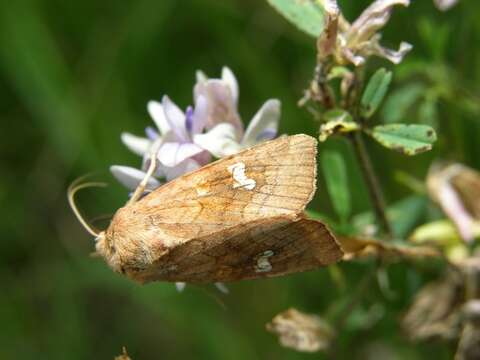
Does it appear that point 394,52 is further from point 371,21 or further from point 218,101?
point 218,101

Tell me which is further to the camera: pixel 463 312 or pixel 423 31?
pixel 423 31

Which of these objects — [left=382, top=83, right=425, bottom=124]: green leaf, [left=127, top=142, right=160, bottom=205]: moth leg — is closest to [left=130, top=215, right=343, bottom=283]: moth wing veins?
[left=127, top=142, right=160, bottom=205]: moth leg

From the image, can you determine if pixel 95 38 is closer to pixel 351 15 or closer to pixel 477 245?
pixel 351 15

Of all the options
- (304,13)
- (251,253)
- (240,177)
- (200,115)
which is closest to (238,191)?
(240,177)

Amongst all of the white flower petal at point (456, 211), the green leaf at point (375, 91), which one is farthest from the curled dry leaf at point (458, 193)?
the green leaf at point (375, 91)

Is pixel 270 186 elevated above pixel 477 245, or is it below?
above

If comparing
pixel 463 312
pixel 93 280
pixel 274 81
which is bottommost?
pixel 93 280

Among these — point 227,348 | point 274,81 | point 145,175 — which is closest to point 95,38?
point 274,81

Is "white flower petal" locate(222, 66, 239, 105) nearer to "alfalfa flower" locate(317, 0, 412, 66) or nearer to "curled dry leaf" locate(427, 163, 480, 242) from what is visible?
"alfalfa flower" locate(317, 0, 412, 66)
